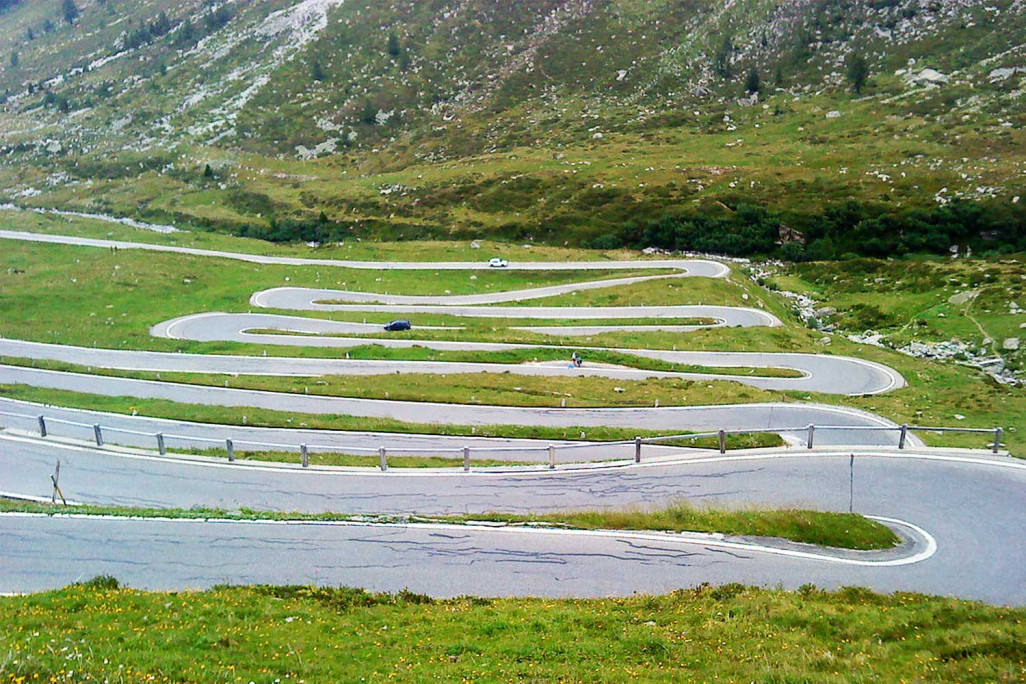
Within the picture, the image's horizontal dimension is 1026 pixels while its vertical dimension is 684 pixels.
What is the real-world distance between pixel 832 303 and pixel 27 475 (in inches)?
2603

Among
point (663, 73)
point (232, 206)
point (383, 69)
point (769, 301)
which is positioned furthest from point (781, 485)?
point (383, 69)

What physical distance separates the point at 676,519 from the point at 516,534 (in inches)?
197

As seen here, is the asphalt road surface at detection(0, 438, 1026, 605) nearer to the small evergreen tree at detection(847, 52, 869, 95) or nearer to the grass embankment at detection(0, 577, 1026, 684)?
the grass embankment at detection(0, 577, 1026, 684)

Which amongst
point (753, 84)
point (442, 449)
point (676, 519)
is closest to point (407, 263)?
point (442, 449)

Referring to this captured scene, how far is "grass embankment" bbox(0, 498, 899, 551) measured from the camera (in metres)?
20.2

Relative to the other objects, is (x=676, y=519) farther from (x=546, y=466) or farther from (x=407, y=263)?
(x=407, y=263)

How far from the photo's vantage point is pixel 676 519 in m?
21.5

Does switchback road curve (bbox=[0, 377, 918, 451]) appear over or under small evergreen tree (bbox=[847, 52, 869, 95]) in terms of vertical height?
under

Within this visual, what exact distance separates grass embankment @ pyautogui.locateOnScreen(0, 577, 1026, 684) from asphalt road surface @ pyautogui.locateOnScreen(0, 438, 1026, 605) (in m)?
1.86

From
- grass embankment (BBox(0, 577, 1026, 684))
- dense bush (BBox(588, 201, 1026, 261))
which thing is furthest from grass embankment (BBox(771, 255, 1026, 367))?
grass embankment (BBox(0, 577, 1026, 684))

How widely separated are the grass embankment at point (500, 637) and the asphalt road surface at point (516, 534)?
1862mm

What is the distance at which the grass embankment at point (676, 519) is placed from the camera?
20188 millimetres

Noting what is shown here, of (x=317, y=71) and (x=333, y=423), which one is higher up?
(x=317, y=71)

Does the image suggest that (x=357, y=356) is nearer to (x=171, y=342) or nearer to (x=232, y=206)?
(x=171, y=342)
